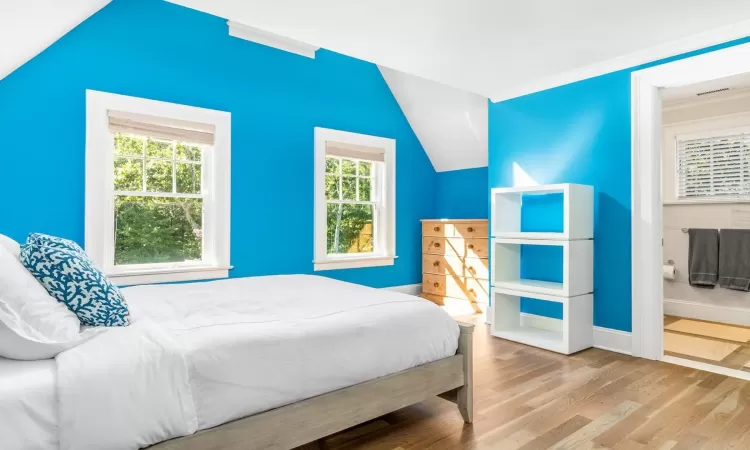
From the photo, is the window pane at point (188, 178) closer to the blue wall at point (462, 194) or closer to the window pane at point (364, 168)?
the window pane at point (364, 168)

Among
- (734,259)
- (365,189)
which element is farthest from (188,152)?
(734,259)

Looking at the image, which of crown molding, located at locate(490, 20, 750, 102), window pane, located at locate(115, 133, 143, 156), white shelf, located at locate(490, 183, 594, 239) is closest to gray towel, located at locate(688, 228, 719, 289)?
white shelf, located at locate(490, 183, 594, 239)

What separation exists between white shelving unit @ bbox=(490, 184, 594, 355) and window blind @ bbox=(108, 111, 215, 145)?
2.69 m

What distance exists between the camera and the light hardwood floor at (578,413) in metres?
2.02

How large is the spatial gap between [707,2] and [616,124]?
3.45 feet

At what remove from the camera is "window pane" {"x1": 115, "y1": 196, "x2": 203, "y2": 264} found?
148 inches

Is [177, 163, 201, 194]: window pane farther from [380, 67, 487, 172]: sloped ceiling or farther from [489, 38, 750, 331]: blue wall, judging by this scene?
[489, 38, 750, 331]: blue wall

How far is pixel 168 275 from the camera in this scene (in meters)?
3.79

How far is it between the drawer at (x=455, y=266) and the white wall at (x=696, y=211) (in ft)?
6.61

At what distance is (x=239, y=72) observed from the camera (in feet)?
14.0

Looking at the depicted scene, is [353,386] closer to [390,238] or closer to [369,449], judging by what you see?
[369,449]

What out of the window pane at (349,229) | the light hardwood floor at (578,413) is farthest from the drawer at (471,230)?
the light hardwood floor at (578,413)

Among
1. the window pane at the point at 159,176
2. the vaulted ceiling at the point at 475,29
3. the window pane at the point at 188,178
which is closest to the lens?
the vaulted ceiling at the point at 475,29

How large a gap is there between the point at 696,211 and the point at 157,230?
5338 mm
